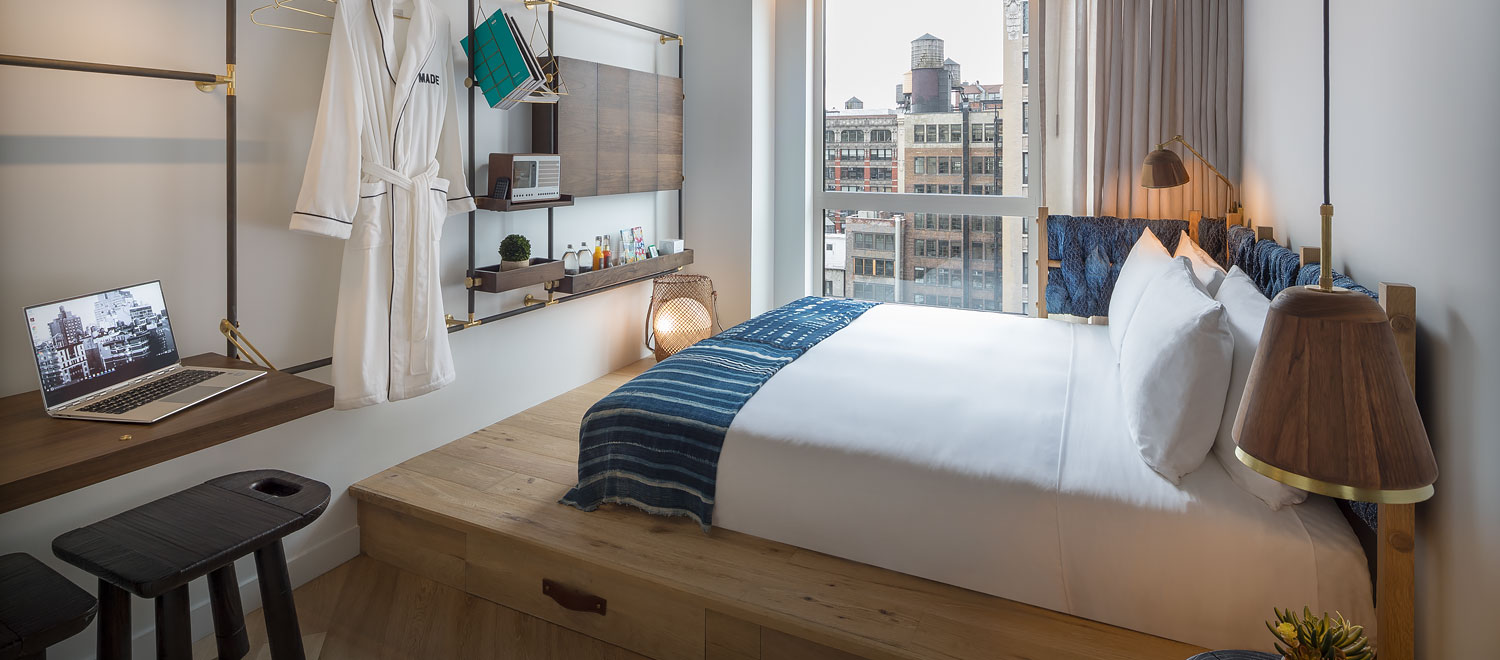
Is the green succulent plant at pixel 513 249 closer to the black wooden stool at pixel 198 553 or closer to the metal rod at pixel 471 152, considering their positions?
the metal rod at pixel 471 152

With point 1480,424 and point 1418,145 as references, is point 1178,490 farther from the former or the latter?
point 1418,145

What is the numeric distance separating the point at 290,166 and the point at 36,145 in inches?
23.2

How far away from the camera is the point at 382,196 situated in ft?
7.97

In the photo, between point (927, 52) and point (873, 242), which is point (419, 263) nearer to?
point (873, 242)

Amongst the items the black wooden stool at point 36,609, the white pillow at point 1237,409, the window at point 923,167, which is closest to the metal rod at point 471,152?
the black wooden stool at point 36,609

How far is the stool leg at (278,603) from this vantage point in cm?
180

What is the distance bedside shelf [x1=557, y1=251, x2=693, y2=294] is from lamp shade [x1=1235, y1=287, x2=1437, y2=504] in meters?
2.81

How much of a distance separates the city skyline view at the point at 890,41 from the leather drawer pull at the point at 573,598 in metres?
3.18

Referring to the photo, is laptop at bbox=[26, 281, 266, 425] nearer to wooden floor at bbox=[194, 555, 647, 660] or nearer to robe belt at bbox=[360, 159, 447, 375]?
robe belt at bbox=[360, 159, 447, 375]

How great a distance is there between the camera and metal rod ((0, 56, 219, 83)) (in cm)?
168

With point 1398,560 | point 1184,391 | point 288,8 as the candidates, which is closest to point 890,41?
point 288,8

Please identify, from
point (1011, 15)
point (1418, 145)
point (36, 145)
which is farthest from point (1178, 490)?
point (1011, 15)

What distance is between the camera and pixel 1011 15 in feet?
13.2

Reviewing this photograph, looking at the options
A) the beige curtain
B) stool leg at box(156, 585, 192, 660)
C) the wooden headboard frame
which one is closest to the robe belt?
stool leg at box(156, 585, 192, 660)
